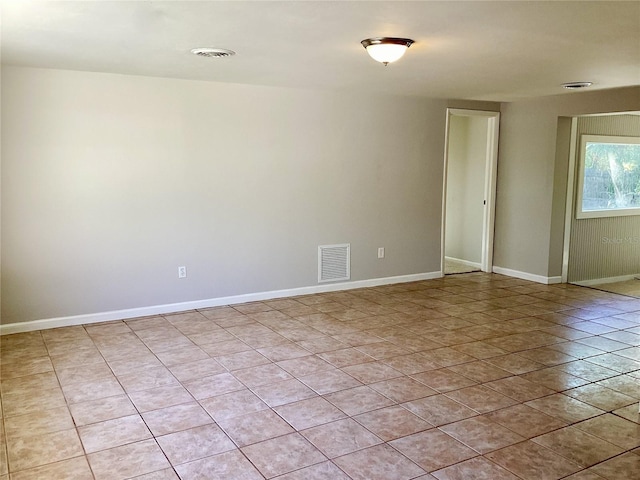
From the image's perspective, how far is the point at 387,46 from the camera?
320 cm

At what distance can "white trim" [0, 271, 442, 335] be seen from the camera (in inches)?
180

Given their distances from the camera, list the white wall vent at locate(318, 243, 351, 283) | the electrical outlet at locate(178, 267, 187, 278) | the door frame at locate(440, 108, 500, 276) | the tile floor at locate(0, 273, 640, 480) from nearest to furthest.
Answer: the tile floor at locate(0, 273, 640, 480)
the electrical outlet at locate(178, 267, 187, 278)
the white wall vent at locate(318, 243, 351, 283)
the door frame at locate(440, 108, 500, 276)

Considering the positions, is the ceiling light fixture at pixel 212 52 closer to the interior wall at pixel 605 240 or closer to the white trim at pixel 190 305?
the white trim at pixel 190 305

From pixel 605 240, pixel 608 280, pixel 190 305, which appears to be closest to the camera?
pixel 190 305

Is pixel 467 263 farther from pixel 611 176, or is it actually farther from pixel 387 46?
pixel 387 46

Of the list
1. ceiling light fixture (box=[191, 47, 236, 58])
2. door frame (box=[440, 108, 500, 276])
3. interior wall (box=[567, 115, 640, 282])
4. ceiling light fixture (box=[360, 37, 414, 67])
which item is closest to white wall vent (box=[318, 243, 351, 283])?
door frame (box=[440, 108, 500, 276])

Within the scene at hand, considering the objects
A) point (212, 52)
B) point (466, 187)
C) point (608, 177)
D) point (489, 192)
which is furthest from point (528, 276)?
point (212, 52)

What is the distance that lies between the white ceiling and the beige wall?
1.44 metres

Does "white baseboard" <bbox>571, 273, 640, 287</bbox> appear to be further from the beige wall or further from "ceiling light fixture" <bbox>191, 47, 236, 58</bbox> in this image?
"ceiling light fixture" <bbox>191, 47, 236, 58</bbox>

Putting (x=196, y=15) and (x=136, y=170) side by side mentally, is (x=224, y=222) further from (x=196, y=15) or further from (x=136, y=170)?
(x=196, y=15)

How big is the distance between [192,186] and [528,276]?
428 centimetres

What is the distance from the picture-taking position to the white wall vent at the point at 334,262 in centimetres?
Answer: 594

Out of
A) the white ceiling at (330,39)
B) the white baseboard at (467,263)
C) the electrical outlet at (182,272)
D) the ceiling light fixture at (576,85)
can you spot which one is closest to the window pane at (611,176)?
the white baseboard at (467,263)

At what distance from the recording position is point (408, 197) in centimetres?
645
